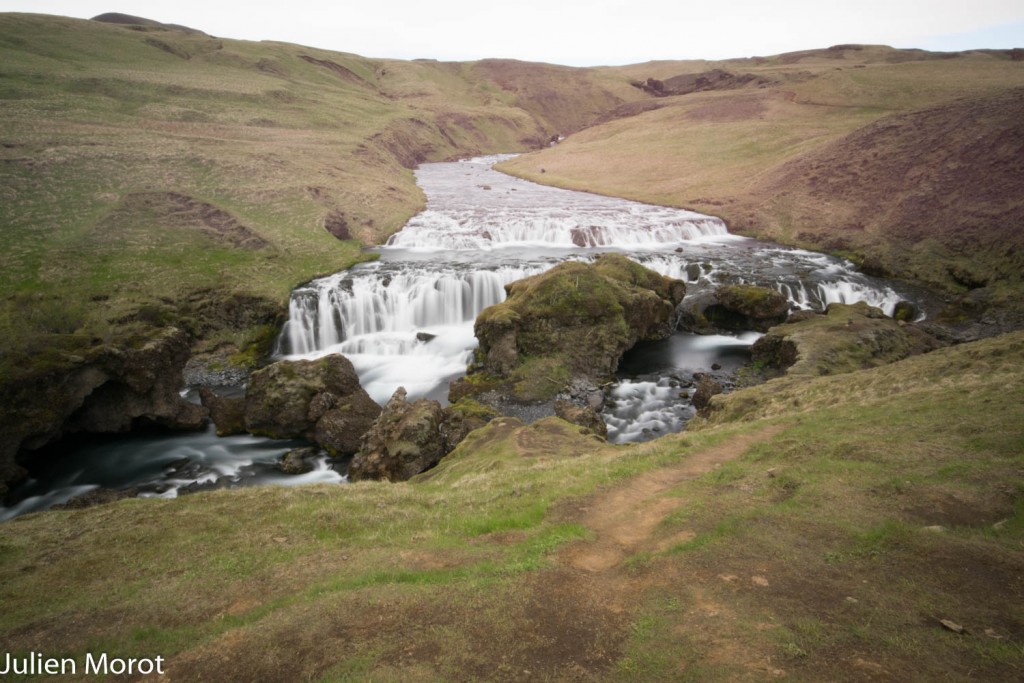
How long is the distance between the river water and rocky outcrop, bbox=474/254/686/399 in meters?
2.10

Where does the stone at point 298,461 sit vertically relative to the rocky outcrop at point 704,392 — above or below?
below

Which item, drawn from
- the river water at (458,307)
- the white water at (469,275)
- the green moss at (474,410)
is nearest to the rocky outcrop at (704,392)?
the river water at (458,307)

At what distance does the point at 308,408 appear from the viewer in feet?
88.6

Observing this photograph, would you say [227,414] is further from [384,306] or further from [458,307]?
[458,307]

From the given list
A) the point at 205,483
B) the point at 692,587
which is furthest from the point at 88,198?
the point at 692,587

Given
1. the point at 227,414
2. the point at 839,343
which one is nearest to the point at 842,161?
the point at 839,343

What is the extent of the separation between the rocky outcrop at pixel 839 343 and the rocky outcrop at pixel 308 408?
21.5 m

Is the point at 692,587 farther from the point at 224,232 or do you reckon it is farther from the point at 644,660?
the point at 224,232

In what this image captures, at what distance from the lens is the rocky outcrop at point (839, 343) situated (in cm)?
2788

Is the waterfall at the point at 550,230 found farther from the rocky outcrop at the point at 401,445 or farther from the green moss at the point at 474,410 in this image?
the rocky outcrop at the point at 401,445

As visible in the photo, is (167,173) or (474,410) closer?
(474,410)

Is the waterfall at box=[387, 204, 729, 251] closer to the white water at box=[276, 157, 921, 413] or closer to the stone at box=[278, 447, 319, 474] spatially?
the white water at box=[276, 157, 921, 413]

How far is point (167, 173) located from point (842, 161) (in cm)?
7150

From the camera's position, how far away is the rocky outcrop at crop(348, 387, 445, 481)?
858 inches
